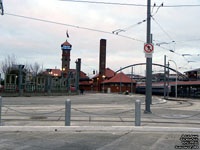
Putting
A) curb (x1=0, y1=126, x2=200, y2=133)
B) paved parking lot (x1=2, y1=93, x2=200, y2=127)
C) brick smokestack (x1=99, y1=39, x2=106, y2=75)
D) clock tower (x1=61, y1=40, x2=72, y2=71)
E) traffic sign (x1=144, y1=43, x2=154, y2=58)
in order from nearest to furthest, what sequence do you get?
curb (x1=0, y1=126, x2=200, y2=133) → paved parking lot (x1=2, y1=93, x2=200, y2=127) → traffic sign (x1=144, y1=43, x2=154, y2=58) → brick smokestack (x1=99, y1=39, x2=106, y2=75) → clock tower (x1=61, y1=40, x2=72, y2=71)

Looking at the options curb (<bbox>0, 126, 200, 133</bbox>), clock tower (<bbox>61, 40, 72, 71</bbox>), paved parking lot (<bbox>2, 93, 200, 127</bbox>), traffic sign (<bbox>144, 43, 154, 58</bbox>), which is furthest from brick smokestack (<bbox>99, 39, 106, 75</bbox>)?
curb (<bbox>0, 126, 200, 133</bbox>)

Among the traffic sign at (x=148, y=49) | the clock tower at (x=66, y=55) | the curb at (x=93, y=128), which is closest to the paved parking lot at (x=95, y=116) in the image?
the curb at (x=93, y=128)

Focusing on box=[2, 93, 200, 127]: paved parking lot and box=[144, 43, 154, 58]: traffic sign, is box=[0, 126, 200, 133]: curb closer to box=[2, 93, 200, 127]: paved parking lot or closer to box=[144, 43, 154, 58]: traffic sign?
box=[2, 93, 200, 127]: paved parking lot

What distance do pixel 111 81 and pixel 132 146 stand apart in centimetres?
7220

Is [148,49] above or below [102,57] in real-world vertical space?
below

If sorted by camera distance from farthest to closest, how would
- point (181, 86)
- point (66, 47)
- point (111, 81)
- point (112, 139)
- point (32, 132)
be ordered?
point (66, 47), point (111, 81), point (181, 86), point (32, 132), point (112, 139)

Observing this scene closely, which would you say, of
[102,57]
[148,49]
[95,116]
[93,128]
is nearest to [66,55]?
[102,57]

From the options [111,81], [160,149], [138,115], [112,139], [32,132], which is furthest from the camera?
[111,81]

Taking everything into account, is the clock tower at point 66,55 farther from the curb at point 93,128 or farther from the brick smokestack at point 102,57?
the curb at point 93,128

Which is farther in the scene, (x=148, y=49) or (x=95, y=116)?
(x=148, y=49)

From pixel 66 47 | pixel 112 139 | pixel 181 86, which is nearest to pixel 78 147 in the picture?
pixel 112 139

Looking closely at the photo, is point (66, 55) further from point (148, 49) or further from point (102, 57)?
point (148, 49)

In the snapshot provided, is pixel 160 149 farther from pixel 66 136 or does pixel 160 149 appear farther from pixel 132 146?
pixel 66 136

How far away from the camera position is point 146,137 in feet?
23.6
